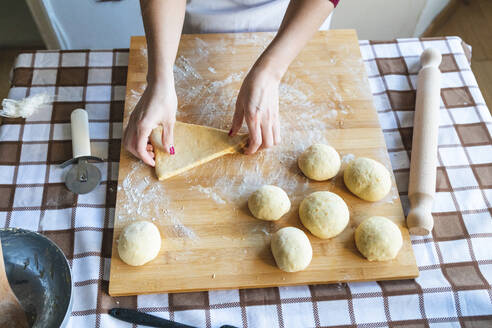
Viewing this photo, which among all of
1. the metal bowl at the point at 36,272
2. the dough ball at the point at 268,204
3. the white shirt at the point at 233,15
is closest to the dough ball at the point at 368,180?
the dough ball at the point at 268,204

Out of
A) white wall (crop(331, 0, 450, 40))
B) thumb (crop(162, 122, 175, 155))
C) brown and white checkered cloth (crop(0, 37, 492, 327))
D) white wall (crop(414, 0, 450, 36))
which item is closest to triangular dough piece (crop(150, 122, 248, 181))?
thumb (crop(162, 122, 175, 155))

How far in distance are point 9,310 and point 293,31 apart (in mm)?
1166

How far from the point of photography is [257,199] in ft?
4.24

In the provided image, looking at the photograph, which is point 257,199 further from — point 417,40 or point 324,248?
point 417,40

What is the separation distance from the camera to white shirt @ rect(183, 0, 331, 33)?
5.50ft

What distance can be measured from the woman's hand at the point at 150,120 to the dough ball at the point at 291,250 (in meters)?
0.48

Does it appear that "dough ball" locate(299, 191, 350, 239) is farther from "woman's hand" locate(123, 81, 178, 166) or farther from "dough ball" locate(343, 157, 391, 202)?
"woman's hand" locate(123, 81, 178, 166)

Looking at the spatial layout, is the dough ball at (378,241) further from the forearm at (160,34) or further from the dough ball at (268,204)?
the forearm at (160,34)

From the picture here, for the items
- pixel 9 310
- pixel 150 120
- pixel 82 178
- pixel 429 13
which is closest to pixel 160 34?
pixel 150 120

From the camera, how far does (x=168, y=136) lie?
1.39 meters

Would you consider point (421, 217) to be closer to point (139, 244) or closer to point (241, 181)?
point (241, 181)

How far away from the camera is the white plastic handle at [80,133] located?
142cm

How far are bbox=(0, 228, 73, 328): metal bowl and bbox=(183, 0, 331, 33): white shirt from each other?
41.9 inches

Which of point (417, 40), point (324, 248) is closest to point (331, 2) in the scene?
point (417, 40)
